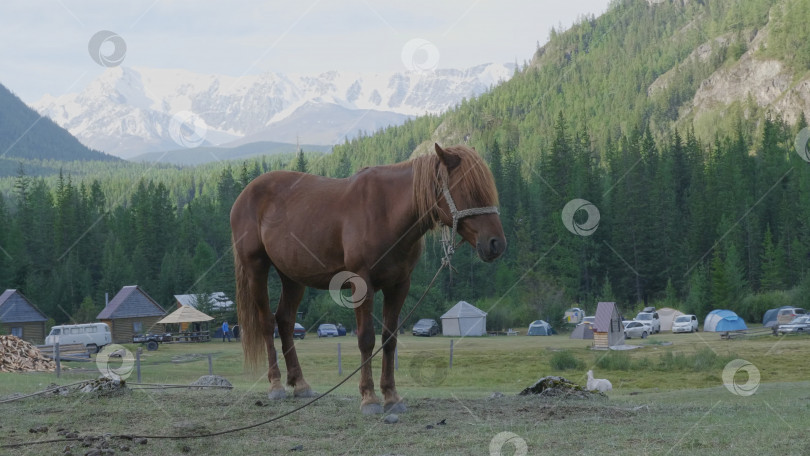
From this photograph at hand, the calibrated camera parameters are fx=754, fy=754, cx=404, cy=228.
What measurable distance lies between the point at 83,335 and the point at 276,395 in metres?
51.5

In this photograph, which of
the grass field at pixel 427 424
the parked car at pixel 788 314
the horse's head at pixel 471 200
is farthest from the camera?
the parked car at pixel 788 314

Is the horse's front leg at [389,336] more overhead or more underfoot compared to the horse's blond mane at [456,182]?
more underfoot

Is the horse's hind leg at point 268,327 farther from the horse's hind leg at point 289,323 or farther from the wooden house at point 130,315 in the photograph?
the wooden house at point 130,315

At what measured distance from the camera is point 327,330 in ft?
242

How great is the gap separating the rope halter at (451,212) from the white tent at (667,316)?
214 ft

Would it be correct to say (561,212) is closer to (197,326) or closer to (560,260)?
(560,260)

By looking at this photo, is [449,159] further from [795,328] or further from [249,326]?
[795,328]

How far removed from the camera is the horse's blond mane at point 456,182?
24.3ft

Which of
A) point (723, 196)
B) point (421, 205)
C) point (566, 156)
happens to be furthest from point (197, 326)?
point (421, 205)

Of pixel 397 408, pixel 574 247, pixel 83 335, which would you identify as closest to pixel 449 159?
pixel 397 408

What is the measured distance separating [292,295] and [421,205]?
2.93 metres

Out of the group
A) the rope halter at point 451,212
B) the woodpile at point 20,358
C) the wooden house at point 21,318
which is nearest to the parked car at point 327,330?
the wooden house at point 21,318

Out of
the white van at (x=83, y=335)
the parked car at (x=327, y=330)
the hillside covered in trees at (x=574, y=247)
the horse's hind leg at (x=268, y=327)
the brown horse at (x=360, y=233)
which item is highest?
the hillside covered in trees at (x=574, y=247)

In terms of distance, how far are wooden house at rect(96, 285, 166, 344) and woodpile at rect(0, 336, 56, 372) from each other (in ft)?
117
